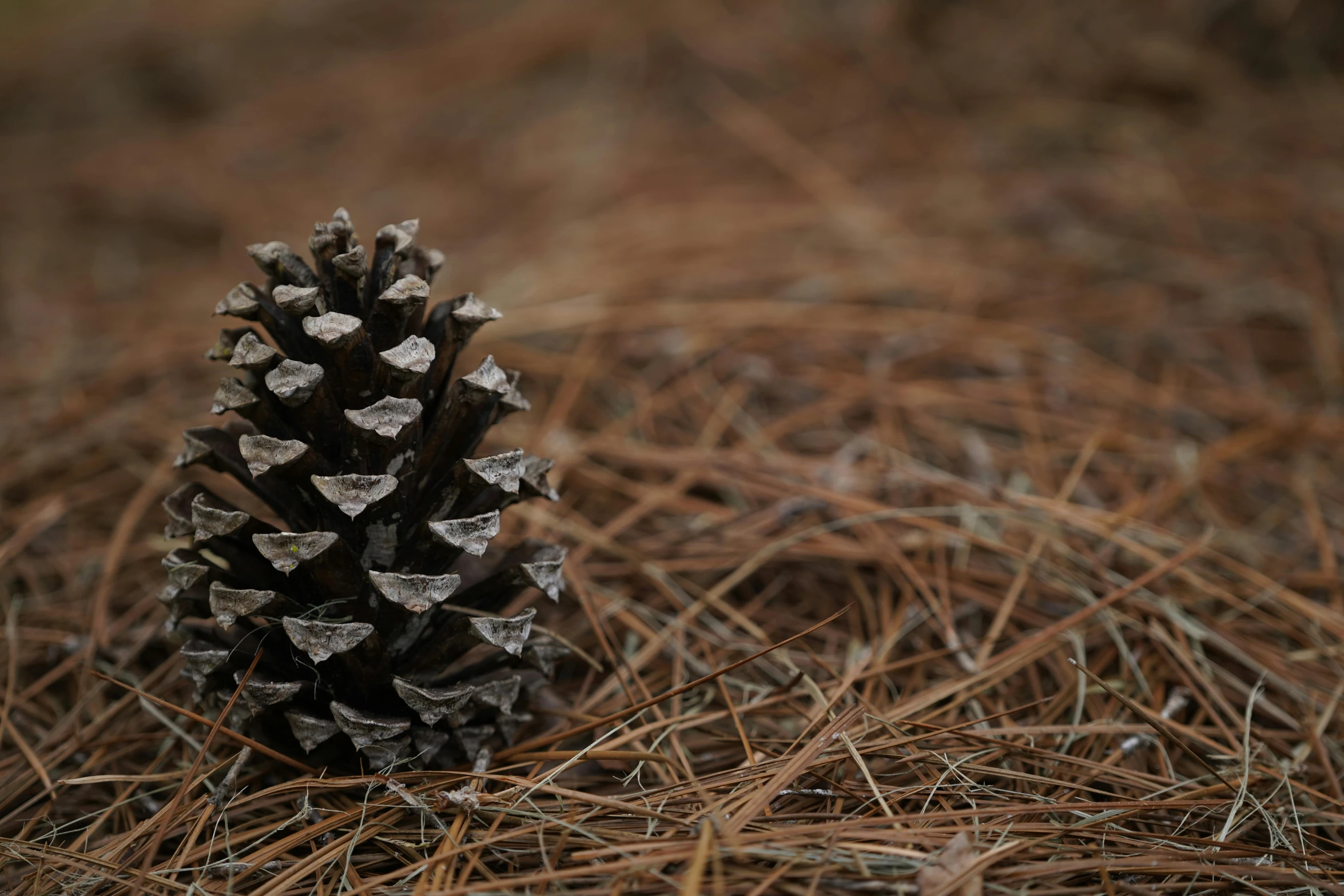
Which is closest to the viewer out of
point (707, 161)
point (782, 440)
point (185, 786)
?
point (185, 786)

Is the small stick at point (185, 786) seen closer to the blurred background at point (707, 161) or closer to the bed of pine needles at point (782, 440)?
the bed of pine needles at point (782, 440)

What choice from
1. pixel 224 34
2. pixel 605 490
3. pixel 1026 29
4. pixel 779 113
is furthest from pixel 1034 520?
pixel 224 34

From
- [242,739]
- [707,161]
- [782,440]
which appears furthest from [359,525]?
[707,161]

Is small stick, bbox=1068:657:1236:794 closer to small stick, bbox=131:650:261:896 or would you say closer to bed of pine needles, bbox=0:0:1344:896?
bed of pine needles, bbox=0:0:1344:896

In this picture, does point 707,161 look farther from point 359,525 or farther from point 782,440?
point 359,525

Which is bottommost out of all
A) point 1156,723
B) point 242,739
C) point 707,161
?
point 1156,723

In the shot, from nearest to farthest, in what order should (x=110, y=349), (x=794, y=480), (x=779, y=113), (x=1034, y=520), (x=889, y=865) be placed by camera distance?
(x=889, y=865)
(x=1034, y=520)
(x=794, y=480)
(x=110, y=349)
(x=779, y=113)

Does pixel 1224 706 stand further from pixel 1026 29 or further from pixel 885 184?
pixel 1026 29
